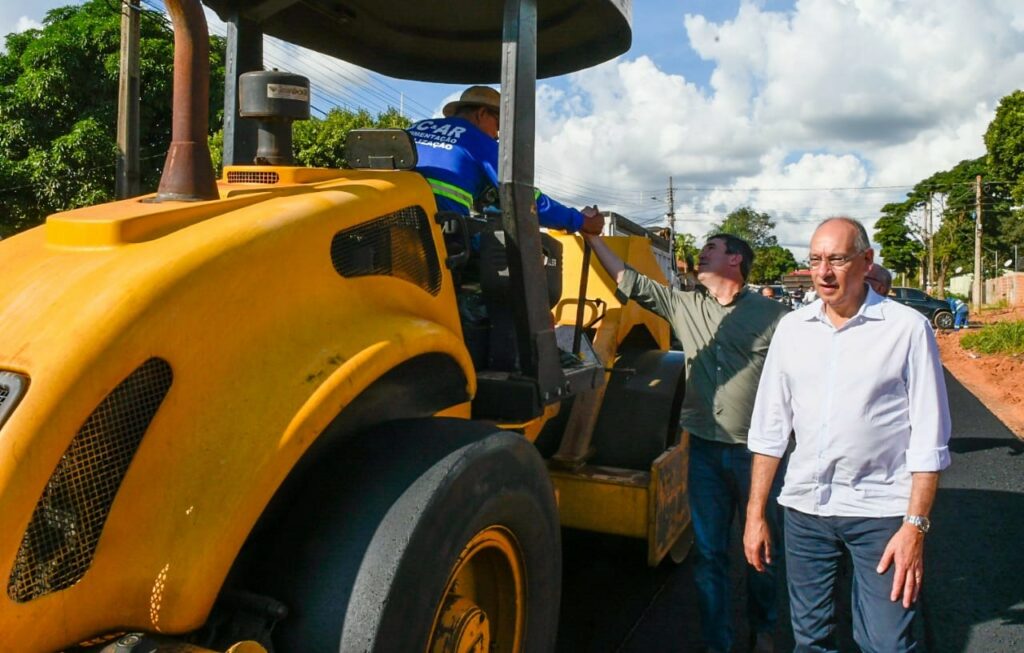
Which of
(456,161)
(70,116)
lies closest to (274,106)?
(456,161)

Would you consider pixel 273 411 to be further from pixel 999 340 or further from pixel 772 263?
pixel 772 263

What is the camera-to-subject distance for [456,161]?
315 centimetres

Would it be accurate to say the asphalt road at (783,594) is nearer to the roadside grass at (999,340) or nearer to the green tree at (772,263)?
the roadside grass at (999,340)

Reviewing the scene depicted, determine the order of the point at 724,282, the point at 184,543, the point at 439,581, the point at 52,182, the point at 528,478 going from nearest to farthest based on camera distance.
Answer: the point at 184,543, the point at 439,581, the point at 528,478, the point at 724,282, the point at 52,182

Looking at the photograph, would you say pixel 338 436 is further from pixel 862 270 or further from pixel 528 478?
pixel 862 270

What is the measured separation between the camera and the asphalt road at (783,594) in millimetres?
3943

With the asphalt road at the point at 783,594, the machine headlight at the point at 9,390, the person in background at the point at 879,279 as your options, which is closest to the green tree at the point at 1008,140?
the person in background at the point at 879,279

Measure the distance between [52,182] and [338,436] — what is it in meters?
13.9

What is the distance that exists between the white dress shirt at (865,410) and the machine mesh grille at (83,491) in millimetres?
2064

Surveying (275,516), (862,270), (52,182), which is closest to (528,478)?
(275,516)

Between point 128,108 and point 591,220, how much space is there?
29.6ft

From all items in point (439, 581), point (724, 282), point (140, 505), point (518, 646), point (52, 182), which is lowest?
point (518, 646)

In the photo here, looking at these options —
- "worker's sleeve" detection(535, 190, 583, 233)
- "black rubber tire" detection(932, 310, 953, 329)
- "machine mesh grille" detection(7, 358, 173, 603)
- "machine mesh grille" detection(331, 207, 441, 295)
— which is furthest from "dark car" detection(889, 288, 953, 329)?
"machine mesh grille" detection(7, 358, 173, 603)

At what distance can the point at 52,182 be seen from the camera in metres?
13.9
